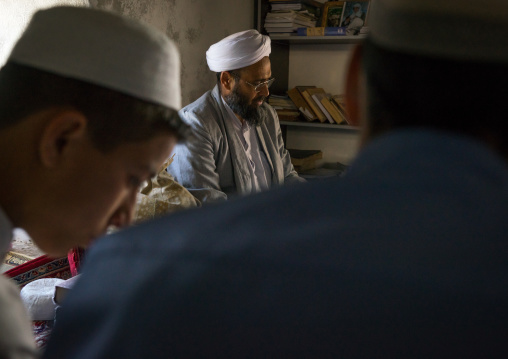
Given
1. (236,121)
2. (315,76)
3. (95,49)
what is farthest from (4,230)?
(315,76)

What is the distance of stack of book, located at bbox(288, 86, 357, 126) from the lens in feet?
11.4

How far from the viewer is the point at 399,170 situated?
1.35 feet

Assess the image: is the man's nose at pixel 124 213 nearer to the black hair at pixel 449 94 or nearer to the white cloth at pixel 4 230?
the white cloth at pixel 4 230

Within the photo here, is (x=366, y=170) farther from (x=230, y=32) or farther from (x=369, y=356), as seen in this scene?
(x=230, y=32)

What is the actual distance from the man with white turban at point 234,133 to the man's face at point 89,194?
4.59ft

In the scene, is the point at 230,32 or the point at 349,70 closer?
the point at 349,70

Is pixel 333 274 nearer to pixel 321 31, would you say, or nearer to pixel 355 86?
pixel 355 86

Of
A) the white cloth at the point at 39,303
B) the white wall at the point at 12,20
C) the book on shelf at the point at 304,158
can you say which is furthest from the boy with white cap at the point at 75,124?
the book on shelf at the point at 304,158

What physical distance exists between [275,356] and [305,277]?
0.22 feet

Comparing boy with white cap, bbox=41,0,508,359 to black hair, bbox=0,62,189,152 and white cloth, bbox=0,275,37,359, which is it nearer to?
white cloth, bbox=0,275,37,359

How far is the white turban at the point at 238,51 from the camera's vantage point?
2.58m

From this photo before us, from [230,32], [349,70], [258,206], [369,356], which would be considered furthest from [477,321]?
[230,32]

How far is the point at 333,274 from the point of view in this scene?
1.25 feet

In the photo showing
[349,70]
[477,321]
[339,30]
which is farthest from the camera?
[339,30]
